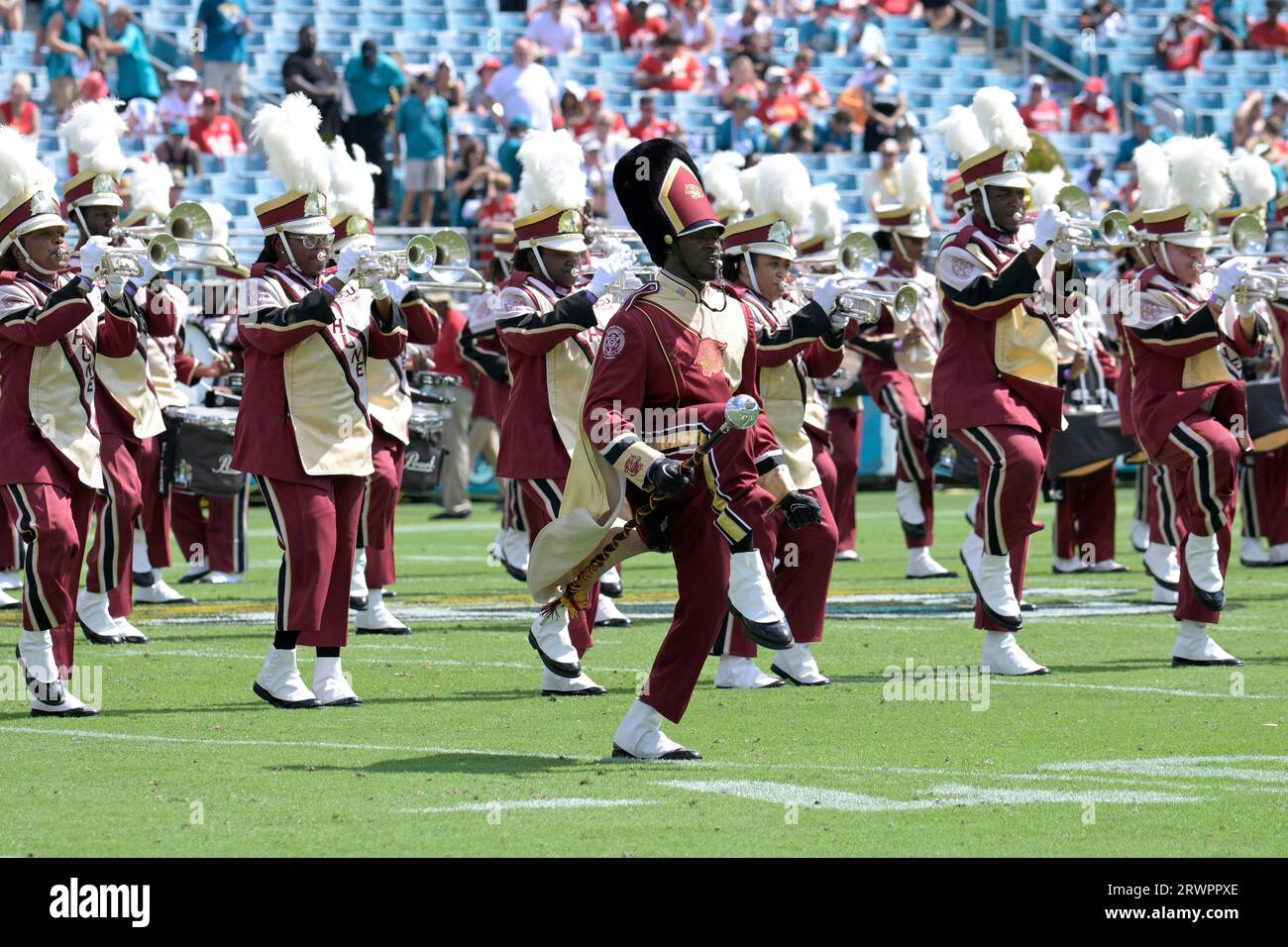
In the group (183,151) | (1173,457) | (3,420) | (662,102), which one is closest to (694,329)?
(3,420)

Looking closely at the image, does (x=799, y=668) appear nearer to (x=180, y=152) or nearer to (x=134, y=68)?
(x=180, y=152)

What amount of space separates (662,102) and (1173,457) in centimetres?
1593

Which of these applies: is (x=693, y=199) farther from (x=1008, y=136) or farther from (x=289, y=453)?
(x=1008, y=136)

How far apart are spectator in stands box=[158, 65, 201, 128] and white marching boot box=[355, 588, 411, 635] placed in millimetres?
12088

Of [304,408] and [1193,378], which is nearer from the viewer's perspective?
[304,408]

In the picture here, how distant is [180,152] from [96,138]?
11.0m

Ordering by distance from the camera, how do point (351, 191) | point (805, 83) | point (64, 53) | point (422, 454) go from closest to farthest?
1. point (351, 191)
2. point (422, 454)
3. point (64, 53)
4. point (805, 83)

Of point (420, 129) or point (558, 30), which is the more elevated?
point (558, 30)

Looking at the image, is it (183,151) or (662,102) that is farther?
(662,102)

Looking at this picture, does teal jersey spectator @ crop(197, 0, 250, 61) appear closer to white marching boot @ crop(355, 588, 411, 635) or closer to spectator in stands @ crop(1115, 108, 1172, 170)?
spectator in stands @ crop(1115, 108, 1172, 170)

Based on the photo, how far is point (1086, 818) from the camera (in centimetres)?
694

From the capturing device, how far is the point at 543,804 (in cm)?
720

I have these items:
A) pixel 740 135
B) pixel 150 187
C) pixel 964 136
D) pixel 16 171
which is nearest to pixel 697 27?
pixel 740 135

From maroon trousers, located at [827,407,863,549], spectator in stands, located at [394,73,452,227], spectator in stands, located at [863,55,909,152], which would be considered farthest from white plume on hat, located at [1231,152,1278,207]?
spectator in stands, located at [863,55,909,152]
